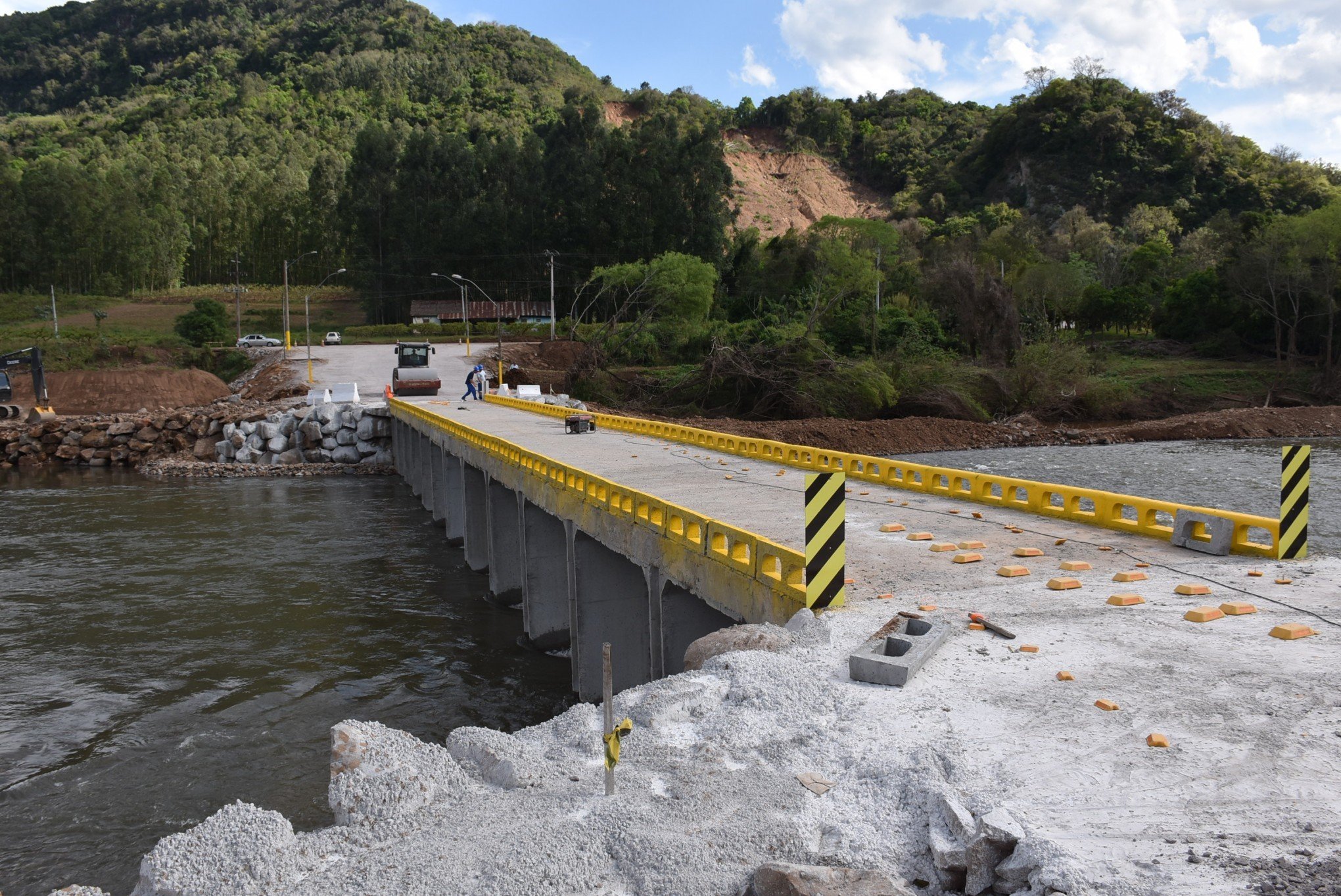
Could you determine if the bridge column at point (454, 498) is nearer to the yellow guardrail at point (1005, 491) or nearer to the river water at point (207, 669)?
the river water at point (207, 669)

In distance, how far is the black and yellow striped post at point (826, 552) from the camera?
326 inches

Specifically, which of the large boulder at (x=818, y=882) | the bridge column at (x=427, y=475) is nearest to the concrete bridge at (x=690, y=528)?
the large boulder at (x=818, y=882)

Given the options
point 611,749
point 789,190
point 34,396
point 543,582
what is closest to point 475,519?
point 543,582

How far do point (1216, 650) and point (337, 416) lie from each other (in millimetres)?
38423

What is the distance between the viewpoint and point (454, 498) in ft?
85.3

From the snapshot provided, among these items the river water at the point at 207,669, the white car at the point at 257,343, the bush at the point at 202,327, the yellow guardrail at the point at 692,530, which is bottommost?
the river water at the point at 207,669

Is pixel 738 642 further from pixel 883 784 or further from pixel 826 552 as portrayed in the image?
pixel 883 784

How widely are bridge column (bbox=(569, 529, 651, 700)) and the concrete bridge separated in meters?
0.02

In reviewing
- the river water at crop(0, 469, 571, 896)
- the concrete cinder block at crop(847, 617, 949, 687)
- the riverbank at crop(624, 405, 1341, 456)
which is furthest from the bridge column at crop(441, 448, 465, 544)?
the concrete cinder block at crop(847, 617, 949, 687)

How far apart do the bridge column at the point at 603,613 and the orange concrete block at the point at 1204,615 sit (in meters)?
7.67

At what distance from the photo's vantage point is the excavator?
4628cm

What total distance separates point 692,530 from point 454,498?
54.0 ft

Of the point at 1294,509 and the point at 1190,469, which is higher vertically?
the point at 1294,509

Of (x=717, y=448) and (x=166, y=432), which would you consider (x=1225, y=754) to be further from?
(x=166, y=432)
